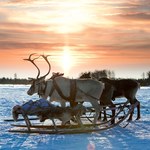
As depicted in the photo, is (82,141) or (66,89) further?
(66,89)

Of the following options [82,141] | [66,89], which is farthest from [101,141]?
[66,89]

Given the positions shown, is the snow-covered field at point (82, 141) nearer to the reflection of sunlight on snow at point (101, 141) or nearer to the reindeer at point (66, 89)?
the reflection of sunlight on snow at point (101, 141)

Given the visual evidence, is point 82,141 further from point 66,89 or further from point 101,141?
point 66,89

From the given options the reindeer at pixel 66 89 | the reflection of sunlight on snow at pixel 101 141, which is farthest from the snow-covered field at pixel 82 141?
the reindeer at pixel 66 89

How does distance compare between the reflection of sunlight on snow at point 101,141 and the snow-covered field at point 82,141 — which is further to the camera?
the reflection of sunlight on snow at point 101,141

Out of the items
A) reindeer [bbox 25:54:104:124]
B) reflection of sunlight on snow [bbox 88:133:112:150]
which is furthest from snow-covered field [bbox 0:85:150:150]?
reindeer [bbox 25:54:104:124]

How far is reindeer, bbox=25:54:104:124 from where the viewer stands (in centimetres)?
1174

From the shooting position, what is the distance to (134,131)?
11.4 m

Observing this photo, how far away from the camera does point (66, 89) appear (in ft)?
38.7

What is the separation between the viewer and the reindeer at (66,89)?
11.7 metres

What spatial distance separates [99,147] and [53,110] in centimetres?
215

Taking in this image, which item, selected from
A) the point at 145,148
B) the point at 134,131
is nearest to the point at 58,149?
the point at 145,148

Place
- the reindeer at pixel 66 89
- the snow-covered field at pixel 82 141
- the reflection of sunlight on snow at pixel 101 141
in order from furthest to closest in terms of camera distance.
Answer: the reindeer at pixel 66 89 < the reflection of sunlight on snow at pixel 101 141 < the snow-covered field at pixel 82 141

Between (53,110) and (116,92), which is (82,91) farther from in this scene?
(116,92)
